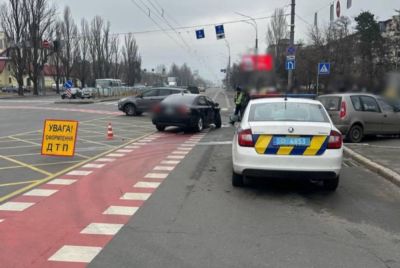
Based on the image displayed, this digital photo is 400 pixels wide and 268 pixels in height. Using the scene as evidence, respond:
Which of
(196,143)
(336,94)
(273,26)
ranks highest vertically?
(273,26)

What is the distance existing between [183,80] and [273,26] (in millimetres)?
100156

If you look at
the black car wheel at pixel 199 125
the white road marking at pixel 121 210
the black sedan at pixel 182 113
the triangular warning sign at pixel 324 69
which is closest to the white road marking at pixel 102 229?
the white road marking at pixel 121 210

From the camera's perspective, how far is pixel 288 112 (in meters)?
7.67

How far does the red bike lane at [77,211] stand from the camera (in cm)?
470

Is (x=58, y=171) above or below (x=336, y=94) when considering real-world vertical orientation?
below

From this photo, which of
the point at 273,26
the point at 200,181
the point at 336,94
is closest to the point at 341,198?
the point at 200,181

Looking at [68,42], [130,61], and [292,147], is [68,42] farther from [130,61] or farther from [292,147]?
[292,147]

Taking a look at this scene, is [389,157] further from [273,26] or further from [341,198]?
[273,26]

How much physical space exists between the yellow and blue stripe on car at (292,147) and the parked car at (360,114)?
22.2ft

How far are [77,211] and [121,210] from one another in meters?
0.58

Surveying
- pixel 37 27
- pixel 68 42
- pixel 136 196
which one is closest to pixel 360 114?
pixel 136 196

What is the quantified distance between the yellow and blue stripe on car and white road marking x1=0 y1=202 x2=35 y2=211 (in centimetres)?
340

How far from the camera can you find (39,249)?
4793 millimetres

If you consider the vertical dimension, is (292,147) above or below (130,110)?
above
